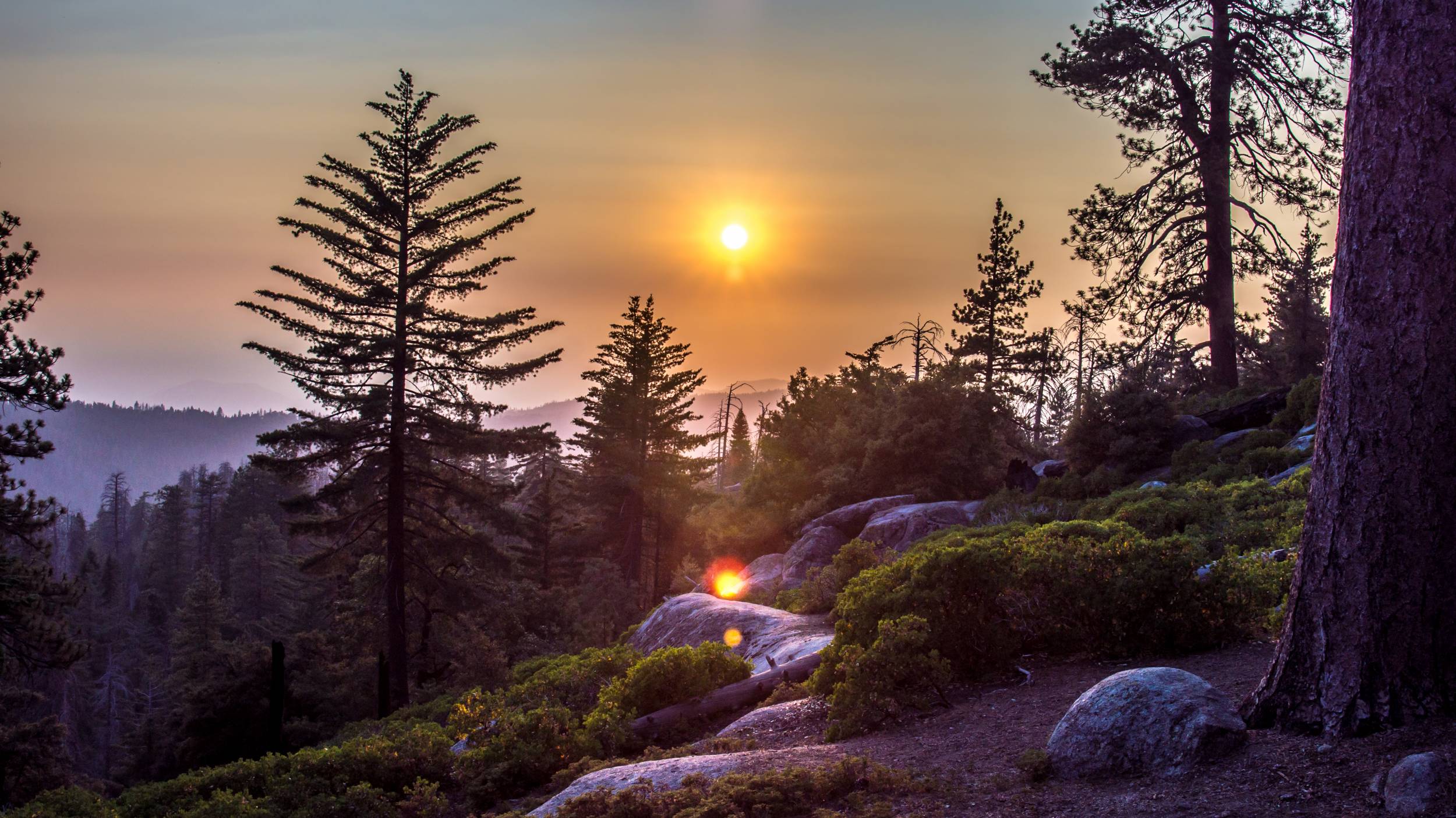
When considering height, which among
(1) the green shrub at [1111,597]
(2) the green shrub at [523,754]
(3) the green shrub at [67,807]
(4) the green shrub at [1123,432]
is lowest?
(3) the green shrub at [67,807]

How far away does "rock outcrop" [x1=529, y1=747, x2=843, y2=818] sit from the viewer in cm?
568

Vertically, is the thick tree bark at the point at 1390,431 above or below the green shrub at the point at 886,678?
above

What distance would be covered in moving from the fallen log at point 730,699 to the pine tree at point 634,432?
29237 millimetres

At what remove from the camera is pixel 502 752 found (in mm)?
7992

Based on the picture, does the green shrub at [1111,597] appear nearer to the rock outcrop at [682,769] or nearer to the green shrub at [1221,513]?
the green shrub at [1221,513]

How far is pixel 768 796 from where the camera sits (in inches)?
197

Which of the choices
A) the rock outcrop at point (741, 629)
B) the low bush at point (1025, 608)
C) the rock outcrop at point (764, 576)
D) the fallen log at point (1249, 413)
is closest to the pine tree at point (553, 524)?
the rock outcrop at point (764, 576)

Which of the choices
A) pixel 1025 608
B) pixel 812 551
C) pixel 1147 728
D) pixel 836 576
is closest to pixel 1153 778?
pixel 1147 728

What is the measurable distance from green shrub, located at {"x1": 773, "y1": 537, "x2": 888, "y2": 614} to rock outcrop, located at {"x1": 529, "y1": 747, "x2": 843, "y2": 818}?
745 cm

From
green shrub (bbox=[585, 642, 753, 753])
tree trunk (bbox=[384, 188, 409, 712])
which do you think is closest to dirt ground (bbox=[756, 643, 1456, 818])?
green shrub (bbox=[585, 642, 753, 753])

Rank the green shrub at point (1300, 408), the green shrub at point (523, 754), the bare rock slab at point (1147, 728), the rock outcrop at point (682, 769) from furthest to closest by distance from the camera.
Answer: the green shrub at point (1300, 408), the green shrub at point (523, 754), the rock outcrop at point (682, 769), the bare rock slab at point (1147, 728)

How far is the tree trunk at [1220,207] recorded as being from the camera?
21.9 meters

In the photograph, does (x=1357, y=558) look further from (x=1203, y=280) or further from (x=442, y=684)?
(x=442, y=684)

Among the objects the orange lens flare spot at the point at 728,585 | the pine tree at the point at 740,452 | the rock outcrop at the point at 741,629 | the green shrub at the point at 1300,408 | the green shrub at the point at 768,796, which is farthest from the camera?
the pine tree at the point at 740,452
